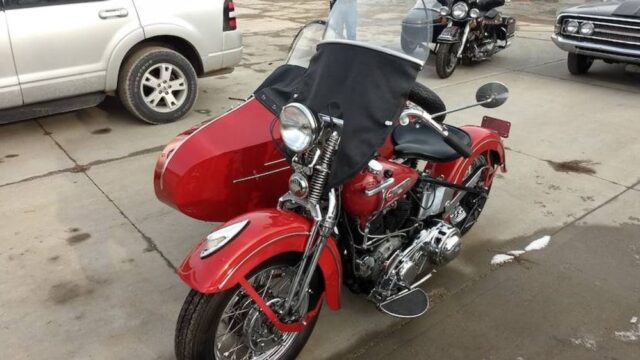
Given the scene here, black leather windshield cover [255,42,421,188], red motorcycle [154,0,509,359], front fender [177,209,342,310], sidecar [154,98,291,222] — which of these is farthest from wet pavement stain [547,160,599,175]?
front fender [177,209,342,310]

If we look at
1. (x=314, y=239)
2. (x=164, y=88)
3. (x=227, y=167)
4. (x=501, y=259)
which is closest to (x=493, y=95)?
(x=501, y=259)

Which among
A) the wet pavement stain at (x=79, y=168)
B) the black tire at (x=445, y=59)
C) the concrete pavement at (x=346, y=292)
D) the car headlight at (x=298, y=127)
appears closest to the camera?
the car headlight at (x=298, y=127)

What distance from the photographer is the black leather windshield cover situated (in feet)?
7.19

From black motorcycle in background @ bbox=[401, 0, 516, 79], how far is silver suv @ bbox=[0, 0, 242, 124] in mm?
2810

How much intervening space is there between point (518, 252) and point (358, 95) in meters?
1.99

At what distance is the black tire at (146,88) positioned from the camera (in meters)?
5.39

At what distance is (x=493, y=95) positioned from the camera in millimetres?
2900

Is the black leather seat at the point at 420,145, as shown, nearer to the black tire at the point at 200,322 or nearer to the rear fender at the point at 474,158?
the rear fender at the point at 474,158

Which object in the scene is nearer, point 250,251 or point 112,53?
point 250,251

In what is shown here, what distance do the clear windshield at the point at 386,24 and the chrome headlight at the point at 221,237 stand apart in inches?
36.6

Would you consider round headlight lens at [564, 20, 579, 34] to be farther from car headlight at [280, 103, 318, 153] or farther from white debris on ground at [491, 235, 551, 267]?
car headlight at [280, 103, 318, 153]

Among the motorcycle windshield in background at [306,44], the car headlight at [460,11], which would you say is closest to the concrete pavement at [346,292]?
the motorcycle windshield in background at [306,44]

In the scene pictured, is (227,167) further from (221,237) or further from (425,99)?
(425,99)

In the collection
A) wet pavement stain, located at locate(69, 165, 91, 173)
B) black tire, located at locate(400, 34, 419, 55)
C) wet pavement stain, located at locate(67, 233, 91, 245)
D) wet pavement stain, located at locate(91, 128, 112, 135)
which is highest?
black tire, located at locate(400, 34, 419, 55)
